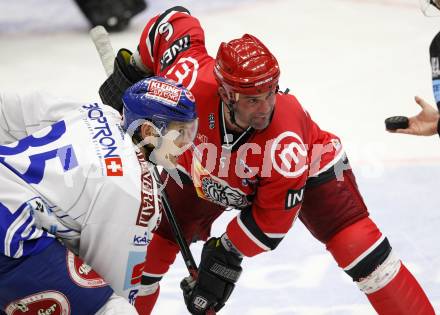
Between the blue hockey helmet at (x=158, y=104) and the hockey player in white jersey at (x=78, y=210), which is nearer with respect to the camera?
→ the hockey player in white jersey at (x=78, y=210)

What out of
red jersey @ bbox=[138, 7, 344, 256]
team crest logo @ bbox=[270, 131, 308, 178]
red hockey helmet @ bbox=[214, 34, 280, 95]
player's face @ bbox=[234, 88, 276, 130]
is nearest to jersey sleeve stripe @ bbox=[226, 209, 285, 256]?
red jersey @ bbox=[138, 7, 344, 256]

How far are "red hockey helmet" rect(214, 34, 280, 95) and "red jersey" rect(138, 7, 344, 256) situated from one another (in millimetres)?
156

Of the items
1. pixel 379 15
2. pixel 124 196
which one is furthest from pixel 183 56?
pixel 379 15

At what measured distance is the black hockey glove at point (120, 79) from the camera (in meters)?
3.71

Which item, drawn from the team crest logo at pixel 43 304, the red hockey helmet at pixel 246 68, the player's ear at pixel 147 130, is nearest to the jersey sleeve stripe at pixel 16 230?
the team crest logo at pixel 43 304

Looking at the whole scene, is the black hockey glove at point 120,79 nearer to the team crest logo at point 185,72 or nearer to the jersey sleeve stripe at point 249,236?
the team crest logo at point 185,72

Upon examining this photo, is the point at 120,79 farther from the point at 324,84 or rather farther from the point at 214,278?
the point at 324,84

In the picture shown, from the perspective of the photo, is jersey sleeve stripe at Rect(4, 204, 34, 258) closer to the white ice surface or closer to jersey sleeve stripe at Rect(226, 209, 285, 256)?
jersey sleeve stripe at Rect(226, 209, 285, 256)

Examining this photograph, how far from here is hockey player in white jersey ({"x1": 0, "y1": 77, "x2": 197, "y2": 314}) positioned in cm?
255

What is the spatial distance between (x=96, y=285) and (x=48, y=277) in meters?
0.13

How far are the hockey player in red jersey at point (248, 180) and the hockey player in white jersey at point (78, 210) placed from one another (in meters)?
0.39

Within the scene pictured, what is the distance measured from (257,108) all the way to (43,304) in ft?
2.96

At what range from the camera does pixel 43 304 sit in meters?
2.60

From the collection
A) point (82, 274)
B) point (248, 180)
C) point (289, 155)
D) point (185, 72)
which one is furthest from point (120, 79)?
point (82, 274)
